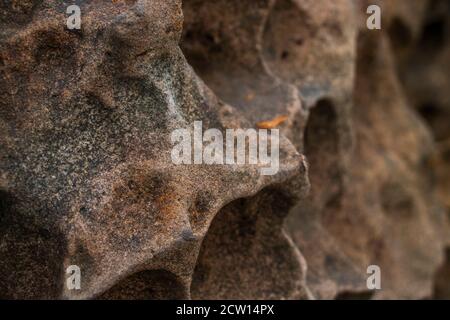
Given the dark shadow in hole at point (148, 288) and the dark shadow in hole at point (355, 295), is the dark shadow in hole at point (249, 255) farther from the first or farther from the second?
the dark shadow in hole at point (355, 295)

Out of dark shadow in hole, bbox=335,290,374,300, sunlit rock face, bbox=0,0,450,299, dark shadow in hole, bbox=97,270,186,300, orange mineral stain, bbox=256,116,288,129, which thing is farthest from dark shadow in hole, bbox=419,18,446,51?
dark shadow in hole, bbox=97,270,186,300

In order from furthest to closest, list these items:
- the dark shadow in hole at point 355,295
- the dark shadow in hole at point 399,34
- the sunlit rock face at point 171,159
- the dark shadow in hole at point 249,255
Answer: the dark shadow in hole at point 399,34 → the dark shadow in hole at point 355,295 → the dark shadow in hole at point 249,255 → the sunlit rock face at point 171,159

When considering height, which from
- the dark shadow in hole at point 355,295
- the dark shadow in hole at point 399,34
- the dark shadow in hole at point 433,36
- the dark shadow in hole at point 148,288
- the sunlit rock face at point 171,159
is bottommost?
the dark shadow in hole at point 148,288

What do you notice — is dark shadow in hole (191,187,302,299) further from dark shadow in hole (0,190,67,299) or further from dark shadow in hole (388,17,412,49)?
dark shadow in hole (388,17,412,49)

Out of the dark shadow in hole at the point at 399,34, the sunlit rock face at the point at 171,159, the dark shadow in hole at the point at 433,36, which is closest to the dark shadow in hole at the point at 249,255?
the sunlit rock face at the point at 171,159

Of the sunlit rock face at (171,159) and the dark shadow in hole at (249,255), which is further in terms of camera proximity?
the dark shadow in hole at (249,255)
